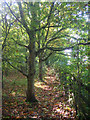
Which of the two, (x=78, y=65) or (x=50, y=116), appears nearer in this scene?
(x=78, y=65)

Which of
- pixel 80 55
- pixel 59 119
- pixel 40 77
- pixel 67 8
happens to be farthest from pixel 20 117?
pixel 40 77

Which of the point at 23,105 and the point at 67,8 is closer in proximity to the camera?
the point at 67,8

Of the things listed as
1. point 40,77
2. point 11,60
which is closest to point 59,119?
point 11,60

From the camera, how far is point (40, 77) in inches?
419

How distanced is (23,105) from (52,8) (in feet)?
14.7

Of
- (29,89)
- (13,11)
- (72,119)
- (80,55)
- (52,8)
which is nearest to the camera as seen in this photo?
(80,55)

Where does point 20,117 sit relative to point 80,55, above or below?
below

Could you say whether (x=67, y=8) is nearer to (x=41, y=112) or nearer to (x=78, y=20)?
(x=78, y=20)

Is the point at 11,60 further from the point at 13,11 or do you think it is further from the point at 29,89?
the point at 13,11

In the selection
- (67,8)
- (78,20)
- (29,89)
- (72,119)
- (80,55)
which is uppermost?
(67,8)

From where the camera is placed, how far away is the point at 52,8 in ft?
12.2

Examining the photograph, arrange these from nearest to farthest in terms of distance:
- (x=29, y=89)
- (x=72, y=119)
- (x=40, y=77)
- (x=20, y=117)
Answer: (x=72, y=119) → (x=20, y=117) → (x=29, y=89) → (x=40, y=77)

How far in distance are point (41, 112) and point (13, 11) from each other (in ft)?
14.8

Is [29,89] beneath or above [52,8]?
beneath
